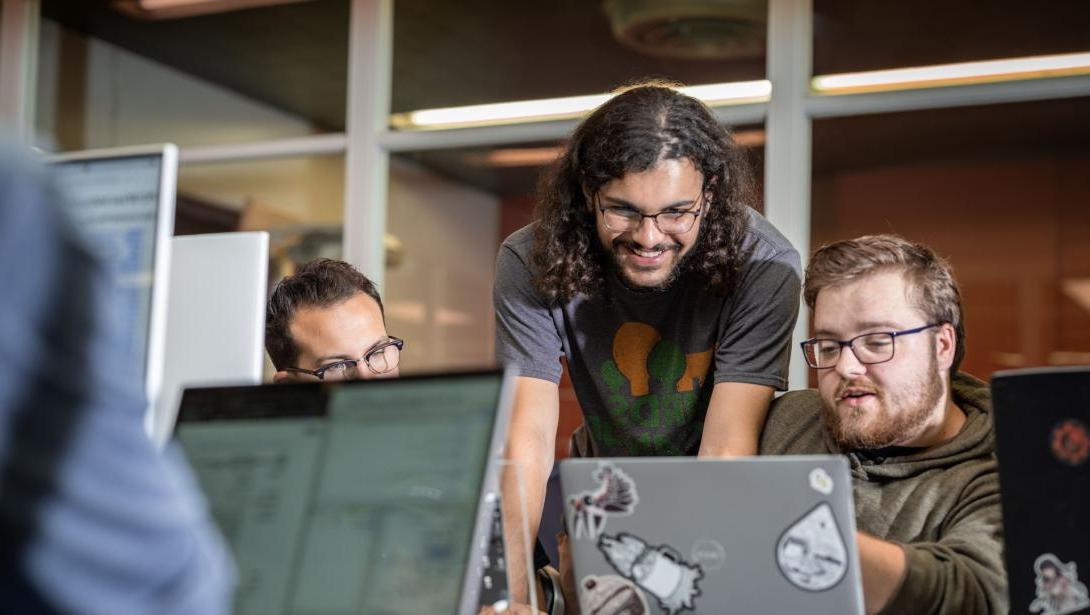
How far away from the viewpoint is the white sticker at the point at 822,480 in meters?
1.19

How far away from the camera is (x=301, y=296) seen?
2209 mm

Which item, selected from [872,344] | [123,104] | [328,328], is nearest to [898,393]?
[872,344]

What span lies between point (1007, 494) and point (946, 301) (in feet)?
2.04

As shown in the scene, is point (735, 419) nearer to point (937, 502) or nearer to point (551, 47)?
point (937, 502)

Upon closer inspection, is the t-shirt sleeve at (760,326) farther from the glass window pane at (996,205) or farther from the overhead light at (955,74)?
the overhead light at (955,74)

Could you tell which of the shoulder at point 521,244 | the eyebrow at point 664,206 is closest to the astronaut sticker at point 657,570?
the eyebrow at point 664,206

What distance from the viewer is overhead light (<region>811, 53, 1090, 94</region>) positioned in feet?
12.6

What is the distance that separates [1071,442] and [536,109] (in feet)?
11.6

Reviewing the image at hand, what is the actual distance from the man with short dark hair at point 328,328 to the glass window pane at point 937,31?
2.42 m

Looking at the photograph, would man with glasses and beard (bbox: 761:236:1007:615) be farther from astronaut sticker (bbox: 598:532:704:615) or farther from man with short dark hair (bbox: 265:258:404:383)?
man with short dark hair (bbox: 265:258:404:383)

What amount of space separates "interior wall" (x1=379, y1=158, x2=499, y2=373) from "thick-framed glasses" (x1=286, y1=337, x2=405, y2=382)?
2.70m

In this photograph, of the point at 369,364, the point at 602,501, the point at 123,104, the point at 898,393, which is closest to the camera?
the point at 602,501

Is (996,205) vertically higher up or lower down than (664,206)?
higher up

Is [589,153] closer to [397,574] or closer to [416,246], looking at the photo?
[397,574]
